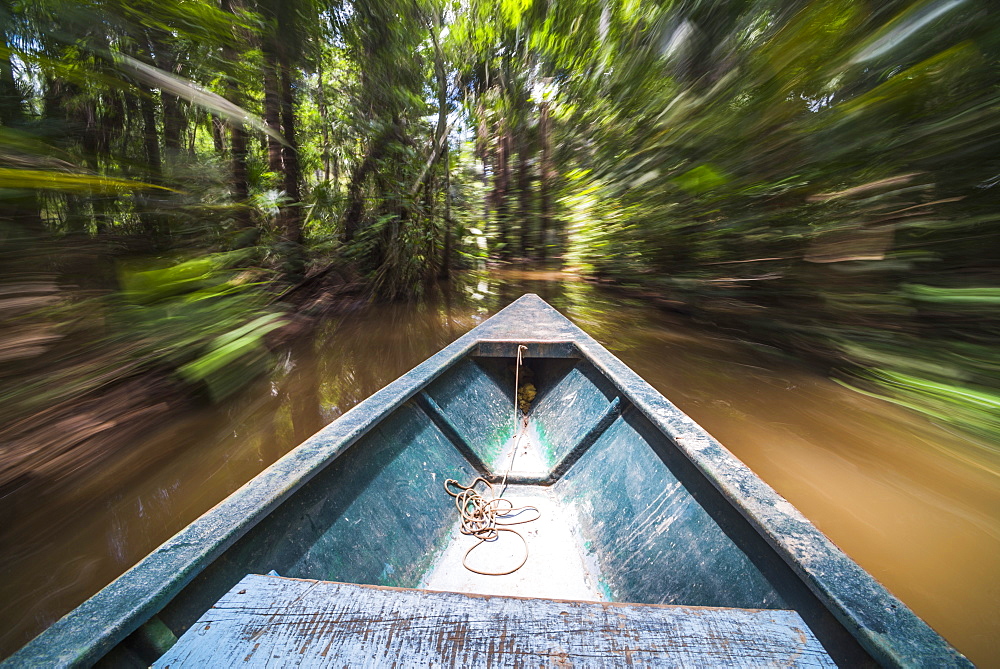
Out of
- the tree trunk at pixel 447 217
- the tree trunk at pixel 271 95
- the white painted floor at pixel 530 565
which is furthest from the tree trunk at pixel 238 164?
the tree trunk at pixel 447 217

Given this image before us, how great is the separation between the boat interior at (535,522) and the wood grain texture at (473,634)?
0.36ft

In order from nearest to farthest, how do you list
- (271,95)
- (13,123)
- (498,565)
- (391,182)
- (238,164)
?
(498,565) → (13,123) → (238,164) → (271,95) → (391,182)

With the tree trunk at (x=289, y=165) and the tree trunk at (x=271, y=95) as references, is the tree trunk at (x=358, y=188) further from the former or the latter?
the tree trunk at (x=271, y=95)

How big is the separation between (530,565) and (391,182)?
20.0ft

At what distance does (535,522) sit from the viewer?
168cm

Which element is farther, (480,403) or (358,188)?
(358,188)

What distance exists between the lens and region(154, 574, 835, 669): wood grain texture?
0.68 meters

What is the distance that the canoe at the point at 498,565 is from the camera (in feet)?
2.27

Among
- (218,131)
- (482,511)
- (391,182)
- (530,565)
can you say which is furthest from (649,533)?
(391,182)

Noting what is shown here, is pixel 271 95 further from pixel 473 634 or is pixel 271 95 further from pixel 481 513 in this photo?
pixel 473 634

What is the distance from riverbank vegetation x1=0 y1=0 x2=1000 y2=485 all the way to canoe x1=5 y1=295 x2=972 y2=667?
6.16 feet

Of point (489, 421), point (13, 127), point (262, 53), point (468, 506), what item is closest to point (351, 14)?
point (262, 53)

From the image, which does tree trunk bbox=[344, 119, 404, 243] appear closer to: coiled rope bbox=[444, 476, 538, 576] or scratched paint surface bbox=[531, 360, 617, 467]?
scratched paint surface bbox=[531, 360, 617, 467]

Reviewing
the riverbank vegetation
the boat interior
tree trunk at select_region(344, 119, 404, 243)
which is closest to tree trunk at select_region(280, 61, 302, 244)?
the riverbank vegetation
